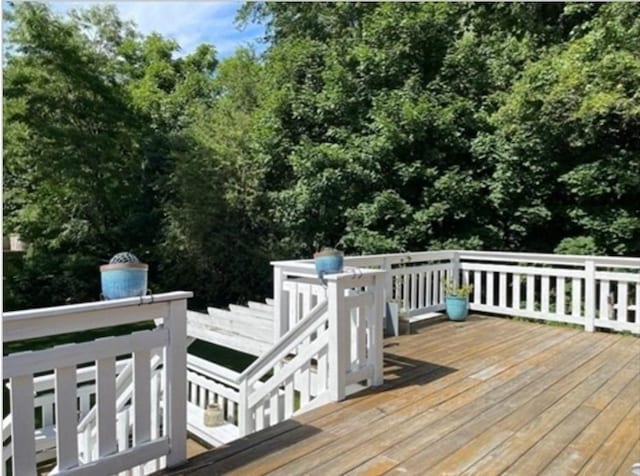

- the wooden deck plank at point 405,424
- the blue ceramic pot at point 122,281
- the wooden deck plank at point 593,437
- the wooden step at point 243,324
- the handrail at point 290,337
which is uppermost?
the blue ceramic pot at point 122,281

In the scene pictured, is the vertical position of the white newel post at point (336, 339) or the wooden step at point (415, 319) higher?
the white newel post at point (336, 339)

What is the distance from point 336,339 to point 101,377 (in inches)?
60.5

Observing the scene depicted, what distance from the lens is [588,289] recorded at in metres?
5.35

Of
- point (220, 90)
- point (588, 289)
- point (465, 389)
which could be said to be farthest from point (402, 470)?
point (220, 90)

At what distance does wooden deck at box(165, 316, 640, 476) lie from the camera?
2.48 meters

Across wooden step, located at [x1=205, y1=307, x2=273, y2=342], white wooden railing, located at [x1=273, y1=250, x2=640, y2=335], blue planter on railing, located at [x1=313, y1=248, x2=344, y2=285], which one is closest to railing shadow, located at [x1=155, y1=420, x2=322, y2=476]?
blue planter on railing, located at [x1=313, y1=248, x2=344, y2=285]

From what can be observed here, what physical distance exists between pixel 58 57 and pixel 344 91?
5465mm

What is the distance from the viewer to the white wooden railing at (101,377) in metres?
1.96

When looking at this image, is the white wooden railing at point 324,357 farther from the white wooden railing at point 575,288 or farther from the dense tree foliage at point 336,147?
the dense tree foliage at point 336,147

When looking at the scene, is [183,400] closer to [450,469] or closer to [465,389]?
[450,469]

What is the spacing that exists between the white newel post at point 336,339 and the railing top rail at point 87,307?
3.76ft

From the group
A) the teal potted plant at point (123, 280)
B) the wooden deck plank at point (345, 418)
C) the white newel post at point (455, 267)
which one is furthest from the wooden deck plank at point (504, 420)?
the white newel post at point (455, 267)

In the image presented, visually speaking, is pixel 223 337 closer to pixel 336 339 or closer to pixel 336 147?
pixel 336 339

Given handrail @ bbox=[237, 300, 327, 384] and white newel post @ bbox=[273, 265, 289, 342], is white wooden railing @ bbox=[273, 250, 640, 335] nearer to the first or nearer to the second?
white newel post @ bbox=[273, 265, 289, 342]
